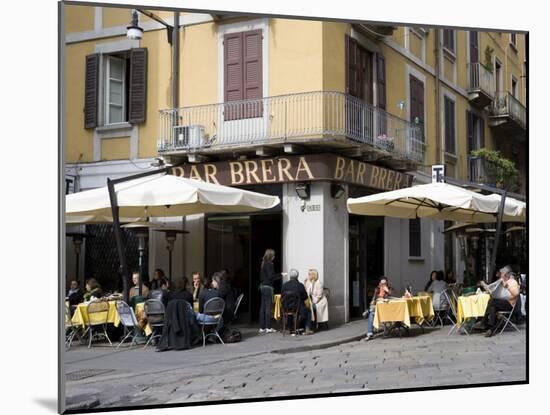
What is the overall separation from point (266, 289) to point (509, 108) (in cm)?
383

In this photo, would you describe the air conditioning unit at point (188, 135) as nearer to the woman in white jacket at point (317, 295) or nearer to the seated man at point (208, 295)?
the seated man at point (208, 295)

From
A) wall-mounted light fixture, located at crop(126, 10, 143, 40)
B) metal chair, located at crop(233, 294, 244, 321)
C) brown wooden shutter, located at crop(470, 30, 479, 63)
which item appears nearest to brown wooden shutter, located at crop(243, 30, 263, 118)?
wall-mounted light fixture, located at crop(126, 10, 143, 40)

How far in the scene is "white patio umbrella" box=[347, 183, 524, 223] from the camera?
9.53m

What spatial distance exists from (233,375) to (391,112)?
3579mm

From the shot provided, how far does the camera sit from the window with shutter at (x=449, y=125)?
10.2 meters

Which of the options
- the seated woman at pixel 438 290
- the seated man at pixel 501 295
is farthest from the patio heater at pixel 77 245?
the seated man at pixel 501 295

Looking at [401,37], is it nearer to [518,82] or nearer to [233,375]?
[518,82]

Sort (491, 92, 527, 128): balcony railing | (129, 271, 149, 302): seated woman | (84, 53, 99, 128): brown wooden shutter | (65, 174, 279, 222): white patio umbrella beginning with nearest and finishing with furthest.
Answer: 1. (84, 53, 99, 128): brown wooden shutter
2. (129, 271, 149, 302): seated woman
3. (65, 174, 279, 222): white patio umbrella
4. (491, 92, 527, 128): balcony railing

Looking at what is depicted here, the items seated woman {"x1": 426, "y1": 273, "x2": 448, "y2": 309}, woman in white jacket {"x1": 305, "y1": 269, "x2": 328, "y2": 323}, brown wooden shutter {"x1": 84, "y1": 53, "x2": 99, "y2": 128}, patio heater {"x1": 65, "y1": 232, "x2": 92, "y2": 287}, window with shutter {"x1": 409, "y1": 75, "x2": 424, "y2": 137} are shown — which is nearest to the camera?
patio heater {"x1": 65, "y1": 232, "x2": 92, "y2": 287}

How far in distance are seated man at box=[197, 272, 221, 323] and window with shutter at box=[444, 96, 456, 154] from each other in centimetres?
332

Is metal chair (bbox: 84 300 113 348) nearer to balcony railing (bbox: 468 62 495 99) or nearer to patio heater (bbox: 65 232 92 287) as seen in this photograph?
patio heater (bbox: 65 232 92 287)

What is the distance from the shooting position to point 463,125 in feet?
33.8

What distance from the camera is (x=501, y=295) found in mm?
9992

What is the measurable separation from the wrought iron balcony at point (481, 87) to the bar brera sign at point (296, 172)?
5.11 ft
